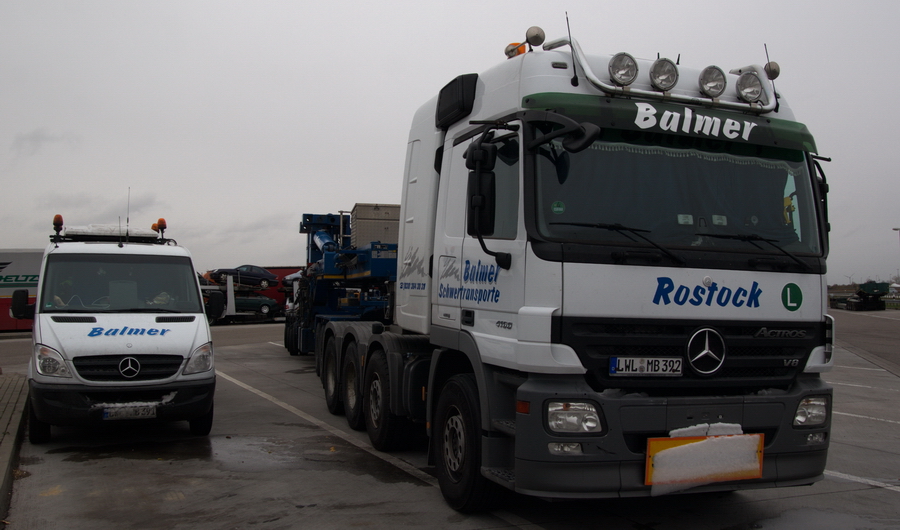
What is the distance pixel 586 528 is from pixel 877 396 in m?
9.64

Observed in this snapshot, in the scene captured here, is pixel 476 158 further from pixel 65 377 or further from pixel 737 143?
pixel 65 377

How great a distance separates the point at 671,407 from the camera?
466cm

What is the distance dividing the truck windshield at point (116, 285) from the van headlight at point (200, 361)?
0.81 m

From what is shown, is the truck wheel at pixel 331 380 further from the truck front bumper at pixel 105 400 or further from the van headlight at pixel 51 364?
the van headlight at pixel 51 364

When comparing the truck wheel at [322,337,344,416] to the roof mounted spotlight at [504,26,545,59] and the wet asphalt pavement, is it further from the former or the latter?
the roof mounted spotlight at [504,26,545,59]

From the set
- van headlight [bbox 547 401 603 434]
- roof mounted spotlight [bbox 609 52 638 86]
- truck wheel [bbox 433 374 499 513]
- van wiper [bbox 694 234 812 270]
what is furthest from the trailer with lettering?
van wiper [bbox 694 234 812 270]

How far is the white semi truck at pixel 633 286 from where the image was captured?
15.2 feet

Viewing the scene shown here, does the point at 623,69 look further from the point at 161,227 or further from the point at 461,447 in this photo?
the point at 161,227

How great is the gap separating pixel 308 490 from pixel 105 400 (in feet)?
9.10

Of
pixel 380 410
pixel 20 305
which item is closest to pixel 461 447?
pixel 380 410

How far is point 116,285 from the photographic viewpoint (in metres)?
8.80

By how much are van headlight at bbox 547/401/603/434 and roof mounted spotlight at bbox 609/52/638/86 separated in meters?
2.22

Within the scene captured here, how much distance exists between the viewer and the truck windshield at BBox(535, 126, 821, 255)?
4844mm

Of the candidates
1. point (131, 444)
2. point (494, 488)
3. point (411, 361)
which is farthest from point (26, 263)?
point (494, 488)
